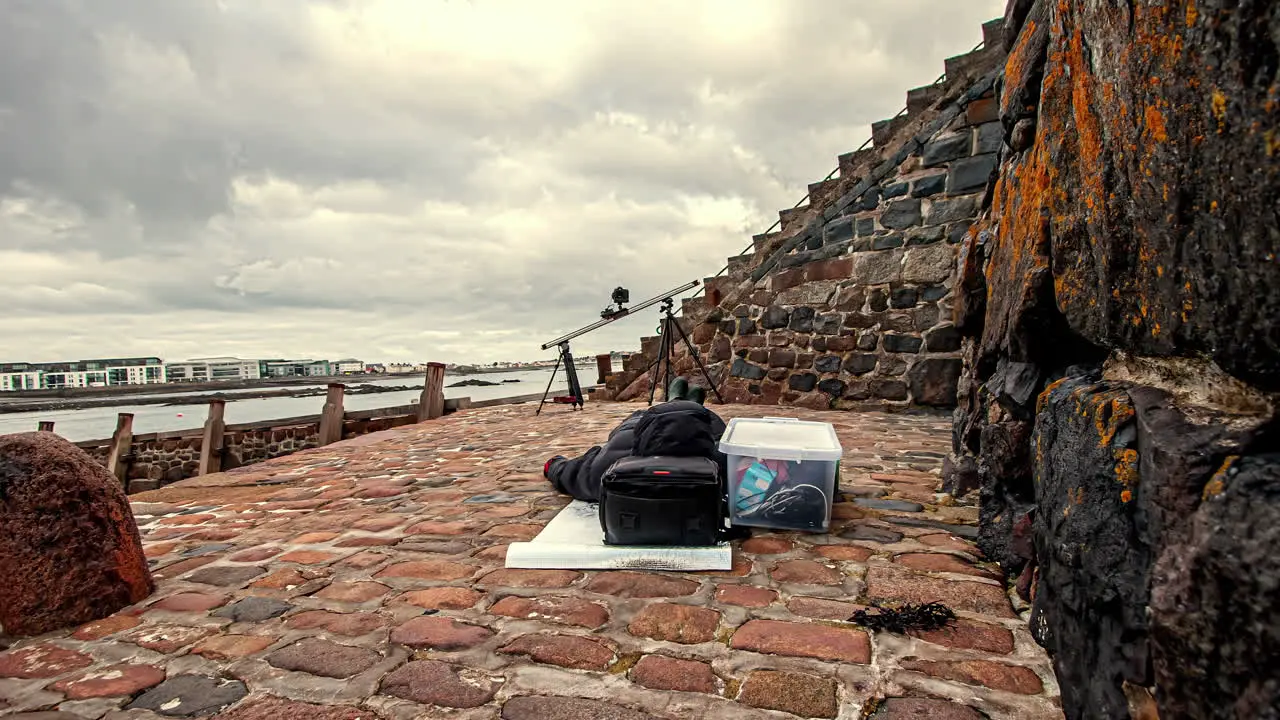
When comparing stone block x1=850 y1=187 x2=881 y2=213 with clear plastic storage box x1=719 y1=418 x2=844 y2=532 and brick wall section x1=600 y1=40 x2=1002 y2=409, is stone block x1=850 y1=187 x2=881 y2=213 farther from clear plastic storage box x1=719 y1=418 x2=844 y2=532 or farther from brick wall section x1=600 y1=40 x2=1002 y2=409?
clear plastic storage box x1=719 y1=418 x2=844 y2=532

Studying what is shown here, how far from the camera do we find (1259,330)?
71 centimetres

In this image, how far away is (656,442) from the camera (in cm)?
266

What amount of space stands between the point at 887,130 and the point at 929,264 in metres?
2.10

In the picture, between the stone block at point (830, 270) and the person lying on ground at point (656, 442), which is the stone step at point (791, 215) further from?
the person lying on ground at point (656, 442)

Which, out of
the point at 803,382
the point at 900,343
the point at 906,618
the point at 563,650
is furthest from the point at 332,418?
the point at 906,618

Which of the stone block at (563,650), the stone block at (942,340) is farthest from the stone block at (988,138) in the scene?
the stone block at (563,650)

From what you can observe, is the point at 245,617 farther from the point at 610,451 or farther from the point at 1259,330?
the point at 1259,330

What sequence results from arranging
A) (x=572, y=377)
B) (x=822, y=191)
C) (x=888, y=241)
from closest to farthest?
(x=888, y=241), (x=822, y=191), (x=572, y=377)

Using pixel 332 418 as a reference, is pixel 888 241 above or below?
above

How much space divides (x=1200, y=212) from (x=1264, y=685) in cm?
55

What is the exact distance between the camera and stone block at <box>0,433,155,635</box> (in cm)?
187

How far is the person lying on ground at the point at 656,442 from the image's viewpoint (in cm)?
265

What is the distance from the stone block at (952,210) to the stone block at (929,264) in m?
0.26

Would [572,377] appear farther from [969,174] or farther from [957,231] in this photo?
[969,174]
